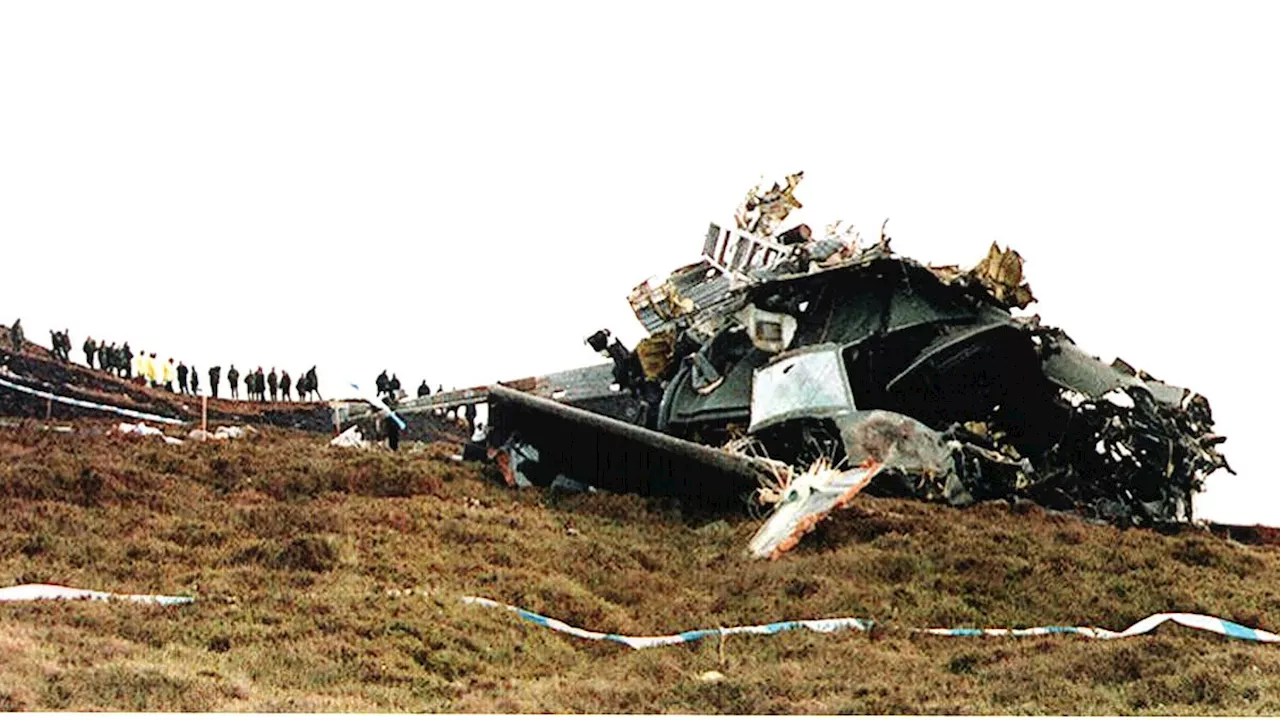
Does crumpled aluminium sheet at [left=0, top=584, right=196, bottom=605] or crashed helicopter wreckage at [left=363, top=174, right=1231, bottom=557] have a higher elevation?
crashed helicopter wreckage at [left=363, top=174, right=1231, bottom=557]

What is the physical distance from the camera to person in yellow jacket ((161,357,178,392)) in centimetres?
3139

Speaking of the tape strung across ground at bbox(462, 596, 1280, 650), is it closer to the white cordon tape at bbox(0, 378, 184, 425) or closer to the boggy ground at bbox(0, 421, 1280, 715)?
the boggy ground at bbox(0, 421, 1280, 715)

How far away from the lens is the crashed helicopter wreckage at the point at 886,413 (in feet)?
48.4

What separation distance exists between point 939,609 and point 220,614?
5.06m

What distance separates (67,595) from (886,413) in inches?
362

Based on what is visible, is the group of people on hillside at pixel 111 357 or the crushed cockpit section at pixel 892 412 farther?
the group of people on hillside at pixel 111 357

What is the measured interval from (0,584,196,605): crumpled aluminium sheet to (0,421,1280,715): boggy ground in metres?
0.23

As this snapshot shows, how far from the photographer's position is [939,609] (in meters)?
9.42

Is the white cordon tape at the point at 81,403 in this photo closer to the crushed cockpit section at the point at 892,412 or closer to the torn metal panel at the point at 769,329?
the crushed cockpit section at the point at 892,412

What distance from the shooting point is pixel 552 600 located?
9742 mm

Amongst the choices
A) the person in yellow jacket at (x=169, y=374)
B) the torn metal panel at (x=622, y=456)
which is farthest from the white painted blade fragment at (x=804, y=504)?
the person in yellow jacket at (x=169, y=374)

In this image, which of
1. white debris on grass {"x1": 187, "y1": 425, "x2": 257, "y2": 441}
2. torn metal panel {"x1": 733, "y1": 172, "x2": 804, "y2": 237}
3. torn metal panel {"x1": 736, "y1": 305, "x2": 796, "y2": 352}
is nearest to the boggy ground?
torn metal panel {"x1": 736, "y1": 305, "x2": 796, "y2": 352}

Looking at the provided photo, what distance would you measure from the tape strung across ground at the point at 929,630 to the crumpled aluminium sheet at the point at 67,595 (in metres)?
2.02

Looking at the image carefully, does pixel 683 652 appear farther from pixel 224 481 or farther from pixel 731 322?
pixel 731 322
